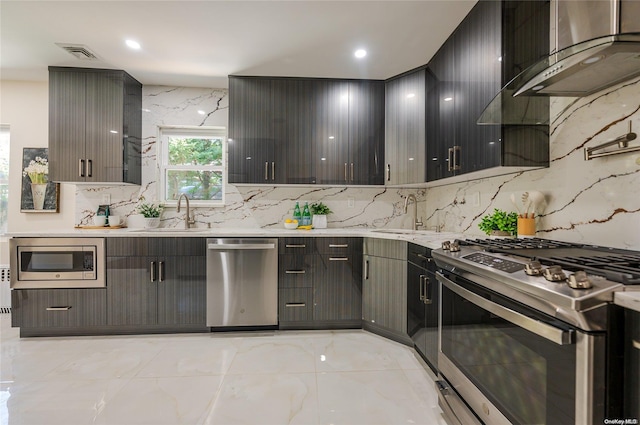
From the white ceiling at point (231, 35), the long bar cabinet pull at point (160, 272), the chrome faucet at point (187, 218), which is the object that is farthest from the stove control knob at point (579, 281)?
the chrome faucet at point (187, 218)

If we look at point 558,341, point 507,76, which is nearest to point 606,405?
point 558,341

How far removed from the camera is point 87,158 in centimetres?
288

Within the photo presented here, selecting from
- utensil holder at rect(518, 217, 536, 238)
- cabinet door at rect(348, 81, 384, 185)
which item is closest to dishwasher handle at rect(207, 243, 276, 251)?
cabinet door at rect(348, 81, 384, 185)

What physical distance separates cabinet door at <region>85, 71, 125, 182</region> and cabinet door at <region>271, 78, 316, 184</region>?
154cm

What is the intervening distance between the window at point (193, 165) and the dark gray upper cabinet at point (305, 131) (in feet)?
1.77

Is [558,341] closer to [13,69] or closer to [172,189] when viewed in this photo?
[172,189]

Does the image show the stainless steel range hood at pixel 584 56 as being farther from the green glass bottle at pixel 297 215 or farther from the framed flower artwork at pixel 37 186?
the framed flower artwork at pixel 37 186

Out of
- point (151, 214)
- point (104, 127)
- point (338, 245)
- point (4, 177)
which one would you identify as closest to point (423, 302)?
point (338, 245)

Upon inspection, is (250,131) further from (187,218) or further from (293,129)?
(187,218)

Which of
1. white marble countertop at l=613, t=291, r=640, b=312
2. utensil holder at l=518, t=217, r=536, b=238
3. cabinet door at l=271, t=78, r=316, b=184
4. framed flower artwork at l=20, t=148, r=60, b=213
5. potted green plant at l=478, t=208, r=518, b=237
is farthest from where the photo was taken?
framed flower artwork at l=20, t=148, r=60, b=213

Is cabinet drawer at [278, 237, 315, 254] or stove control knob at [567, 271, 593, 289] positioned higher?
stove control knob at [567, 271, 593, 289]

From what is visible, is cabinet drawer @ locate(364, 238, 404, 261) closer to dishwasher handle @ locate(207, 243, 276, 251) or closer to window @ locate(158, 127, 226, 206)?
dishwasher handle @ locate(207, 243, 276, 251)

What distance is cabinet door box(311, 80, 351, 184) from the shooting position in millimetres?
2975

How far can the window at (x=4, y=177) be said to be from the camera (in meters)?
3.26
